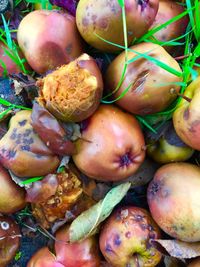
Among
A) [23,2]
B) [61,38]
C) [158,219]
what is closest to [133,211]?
[158,219]

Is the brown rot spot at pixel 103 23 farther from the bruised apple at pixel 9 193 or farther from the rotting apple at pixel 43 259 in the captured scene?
the rotting apple at pixel 43 259

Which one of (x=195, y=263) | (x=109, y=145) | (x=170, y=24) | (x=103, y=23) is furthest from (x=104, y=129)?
(x=195, y=263)

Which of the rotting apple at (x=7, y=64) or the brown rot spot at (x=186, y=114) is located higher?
the rotting apple at (x=7, y=64)

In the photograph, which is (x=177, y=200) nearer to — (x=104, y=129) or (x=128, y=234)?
(x=128, y=234)

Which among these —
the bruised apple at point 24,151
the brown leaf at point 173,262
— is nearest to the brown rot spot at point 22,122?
the bruised apple at point 24,151

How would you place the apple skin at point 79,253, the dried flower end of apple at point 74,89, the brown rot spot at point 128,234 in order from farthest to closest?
1. the apple skin at point 79,253
2. the brown rot spot at point 128,234
3. the dried flower end of apple at point 74,89

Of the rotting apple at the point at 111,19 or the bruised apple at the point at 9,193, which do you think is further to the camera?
the bruised apple at the point at 9,193
